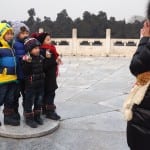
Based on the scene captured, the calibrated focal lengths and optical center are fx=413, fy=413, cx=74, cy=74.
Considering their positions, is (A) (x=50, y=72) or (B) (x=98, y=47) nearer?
(A) (x=50, y=72)

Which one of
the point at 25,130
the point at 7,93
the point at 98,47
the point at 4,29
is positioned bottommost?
the point at 98,47

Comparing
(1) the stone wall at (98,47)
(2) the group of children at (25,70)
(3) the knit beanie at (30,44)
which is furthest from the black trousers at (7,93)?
(1) the stone wall at (98,47)

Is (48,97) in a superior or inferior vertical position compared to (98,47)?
superior

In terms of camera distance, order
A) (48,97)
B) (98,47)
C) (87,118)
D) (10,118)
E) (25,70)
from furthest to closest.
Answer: (98,47), (87,118), (48,97), (10,118), (25,70)

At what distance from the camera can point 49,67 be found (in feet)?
19.1

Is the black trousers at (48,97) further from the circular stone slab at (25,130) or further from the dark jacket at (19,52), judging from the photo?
the dark jacket at (19,52)

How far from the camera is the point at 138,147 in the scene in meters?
3.31

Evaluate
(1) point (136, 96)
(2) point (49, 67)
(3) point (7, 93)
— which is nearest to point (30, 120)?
(3) point (7, 93)

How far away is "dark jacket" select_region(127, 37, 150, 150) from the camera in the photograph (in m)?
3.17

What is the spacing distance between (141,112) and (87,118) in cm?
323

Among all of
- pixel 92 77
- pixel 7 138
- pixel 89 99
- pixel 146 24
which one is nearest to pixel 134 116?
pixel 146 24

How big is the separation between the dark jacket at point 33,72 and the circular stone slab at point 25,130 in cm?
57

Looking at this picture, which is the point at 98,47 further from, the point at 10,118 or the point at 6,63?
the point at 6,63

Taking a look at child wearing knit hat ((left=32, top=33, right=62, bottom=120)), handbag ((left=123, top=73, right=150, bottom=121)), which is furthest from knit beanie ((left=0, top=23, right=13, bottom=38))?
handbag ((left=123, top=73, right=150, bottom=121))
